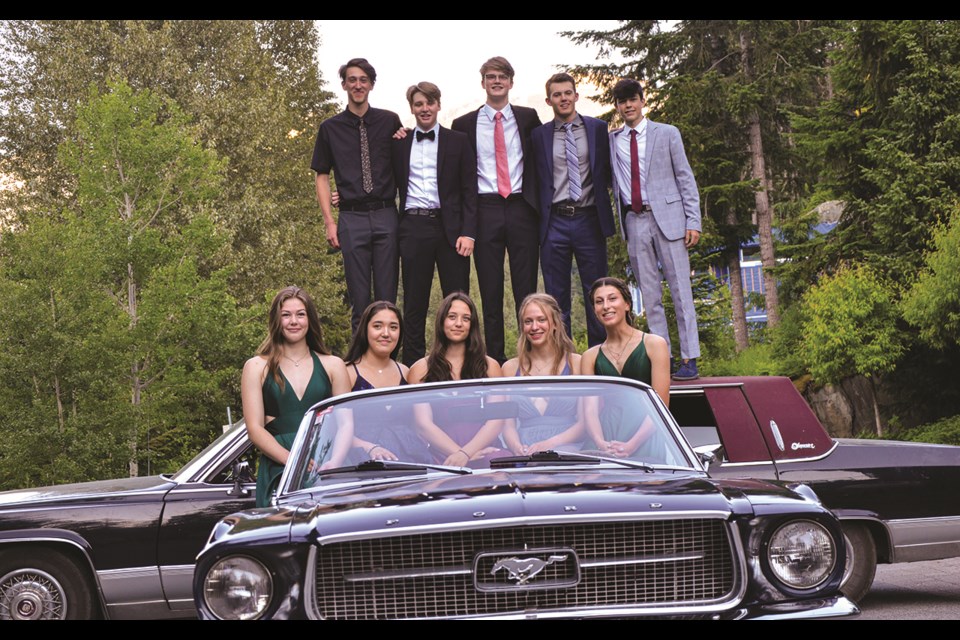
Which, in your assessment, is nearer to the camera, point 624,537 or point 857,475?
point 624,537

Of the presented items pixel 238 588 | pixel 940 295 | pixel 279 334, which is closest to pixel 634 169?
pixel 279 334

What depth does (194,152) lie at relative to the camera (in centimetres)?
3812

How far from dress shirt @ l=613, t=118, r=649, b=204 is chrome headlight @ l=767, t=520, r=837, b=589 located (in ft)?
18.4

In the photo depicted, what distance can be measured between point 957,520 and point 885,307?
30.1 m

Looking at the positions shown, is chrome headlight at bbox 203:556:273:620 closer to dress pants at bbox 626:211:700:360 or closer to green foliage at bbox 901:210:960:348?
dress pants at bbox 626:211:700:360

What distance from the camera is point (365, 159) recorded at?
9570 millimetres

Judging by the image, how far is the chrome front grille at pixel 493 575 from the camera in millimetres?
4012

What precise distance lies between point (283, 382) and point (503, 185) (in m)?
3.36

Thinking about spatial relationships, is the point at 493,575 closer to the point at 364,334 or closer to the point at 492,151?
the point at 364,334

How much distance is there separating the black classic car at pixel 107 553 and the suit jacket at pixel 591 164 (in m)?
3.07

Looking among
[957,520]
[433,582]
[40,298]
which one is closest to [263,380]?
[433,582]

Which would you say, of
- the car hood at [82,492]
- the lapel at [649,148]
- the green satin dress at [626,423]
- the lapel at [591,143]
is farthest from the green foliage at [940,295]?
the green satin dress at [626,423]
